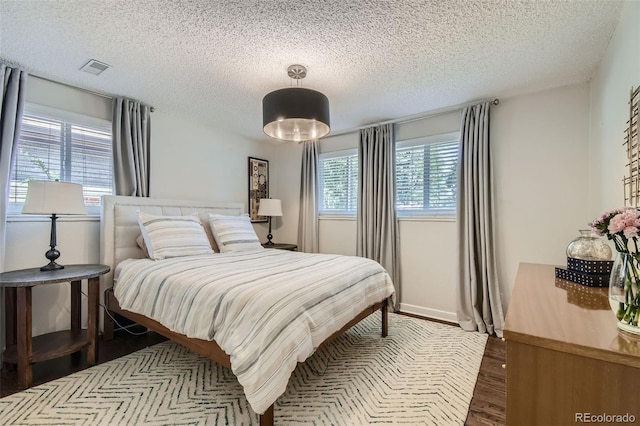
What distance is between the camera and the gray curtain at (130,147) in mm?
2851

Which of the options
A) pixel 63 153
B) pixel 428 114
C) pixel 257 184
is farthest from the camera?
pixel 257 184

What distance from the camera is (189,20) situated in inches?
A: 67.9

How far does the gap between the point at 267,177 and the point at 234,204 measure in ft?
3.06

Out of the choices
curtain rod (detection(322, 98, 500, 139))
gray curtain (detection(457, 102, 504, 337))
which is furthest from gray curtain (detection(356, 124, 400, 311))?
gray curtain (detection(457, 102, 504, 337))

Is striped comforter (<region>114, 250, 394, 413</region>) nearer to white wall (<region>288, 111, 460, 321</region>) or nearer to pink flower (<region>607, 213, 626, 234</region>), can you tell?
white wall (<region>288, 111, 460, 321</region>)

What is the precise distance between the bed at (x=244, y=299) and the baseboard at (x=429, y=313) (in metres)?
0.88

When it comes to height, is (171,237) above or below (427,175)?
below

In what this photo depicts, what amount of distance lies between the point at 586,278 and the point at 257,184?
3.93 metres

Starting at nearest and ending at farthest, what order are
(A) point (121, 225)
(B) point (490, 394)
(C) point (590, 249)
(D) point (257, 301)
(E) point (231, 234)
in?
1. (D) point (257, 301)
2. (C) point (590, 249)
3. (B) point (490, 394)
4. (A) point (121, 225)
5. (E) point (231, 234)

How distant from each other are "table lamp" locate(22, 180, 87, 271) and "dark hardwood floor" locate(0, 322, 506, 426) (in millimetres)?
746

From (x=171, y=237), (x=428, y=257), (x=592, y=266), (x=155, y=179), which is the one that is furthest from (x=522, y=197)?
(x=155, y=179)

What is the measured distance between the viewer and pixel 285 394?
1.84 m

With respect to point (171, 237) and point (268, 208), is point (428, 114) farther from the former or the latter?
point (171, 237)

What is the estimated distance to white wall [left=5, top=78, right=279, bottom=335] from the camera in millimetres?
2391
